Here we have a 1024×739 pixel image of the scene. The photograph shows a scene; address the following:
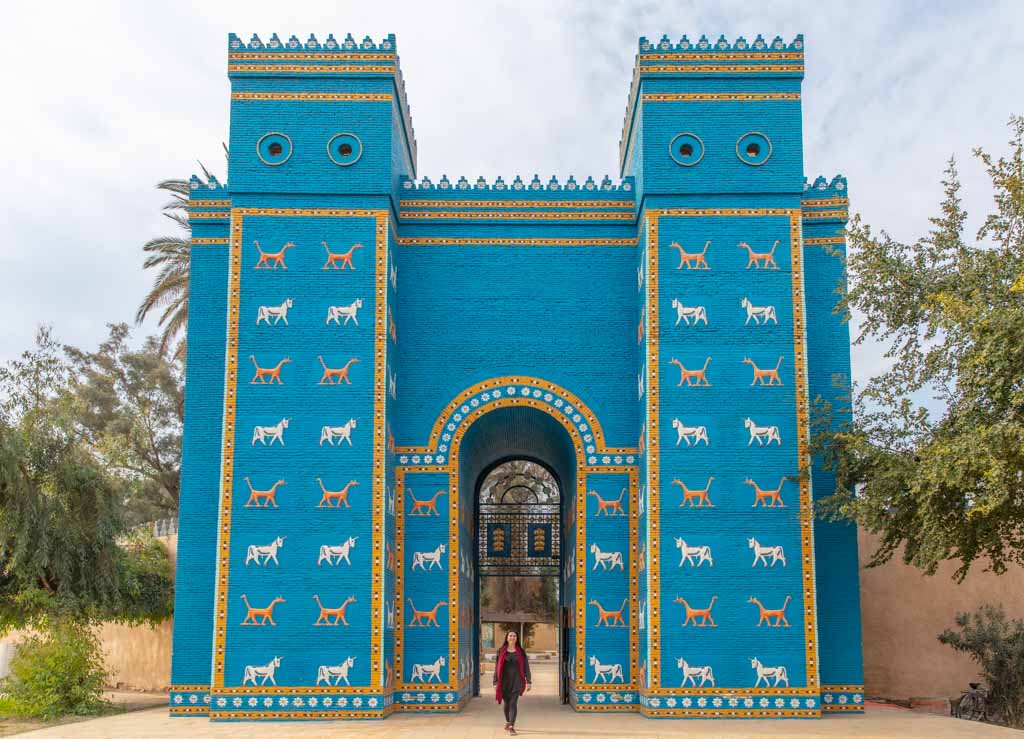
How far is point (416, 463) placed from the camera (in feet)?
55.8

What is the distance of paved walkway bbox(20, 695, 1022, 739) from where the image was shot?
13.6 metres

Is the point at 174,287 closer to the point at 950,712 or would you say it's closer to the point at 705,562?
the point at 705,562

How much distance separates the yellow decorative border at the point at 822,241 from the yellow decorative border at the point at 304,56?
23.2 ft

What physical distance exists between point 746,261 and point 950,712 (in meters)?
8.83

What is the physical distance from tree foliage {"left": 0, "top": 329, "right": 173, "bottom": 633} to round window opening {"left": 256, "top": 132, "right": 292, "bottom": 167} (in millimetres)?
4861

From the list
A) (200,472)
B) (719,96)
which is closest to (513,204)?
(719,96)

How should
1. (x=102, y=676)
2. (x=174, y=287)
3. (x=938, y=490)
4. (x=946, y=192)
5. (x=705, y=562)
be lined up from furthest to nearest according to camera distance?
1. (x=174, y=287)
2. (x=102, y=676)
3. (x=705, y=562)
4. (x=946, y=192)
5. (x=938, y=490)

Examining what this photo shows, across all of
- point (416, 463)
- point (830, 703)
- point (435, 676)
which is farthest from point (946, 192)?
point (435, 676)

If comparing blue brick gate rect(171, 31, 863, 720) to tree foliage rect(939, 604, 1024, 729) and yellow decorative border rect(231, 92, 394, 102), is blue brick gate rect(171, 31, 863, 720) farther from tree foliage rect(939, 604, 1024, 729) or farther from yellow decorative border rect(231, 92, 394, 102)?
tree foliage rect(939, 604, 1024, 729)

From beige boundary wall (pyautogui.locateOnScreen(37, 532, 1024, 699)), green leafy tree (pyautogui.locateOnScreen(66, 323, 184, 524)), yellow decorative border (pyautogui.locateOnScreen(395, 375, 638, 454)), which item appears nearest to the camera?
yellow decorative border (pyautogui.locateOnScreen(395, 375, 638, 454))

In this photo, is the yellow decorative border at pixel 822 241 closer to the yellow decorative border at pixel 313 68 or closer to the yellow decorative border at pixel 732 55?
the yellow decorative border at pixel 732 55

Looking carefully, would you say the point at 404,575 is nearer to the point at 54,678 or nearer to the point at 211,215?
the point at 54,678

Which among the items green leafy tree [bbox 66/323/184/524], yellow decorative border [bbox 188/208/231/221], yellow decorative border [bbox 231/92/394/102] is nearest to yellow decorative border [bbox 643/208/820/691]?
yellow decorative border [bbox 231/92/394/102]

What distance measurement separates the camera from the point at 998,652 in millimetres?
17688
